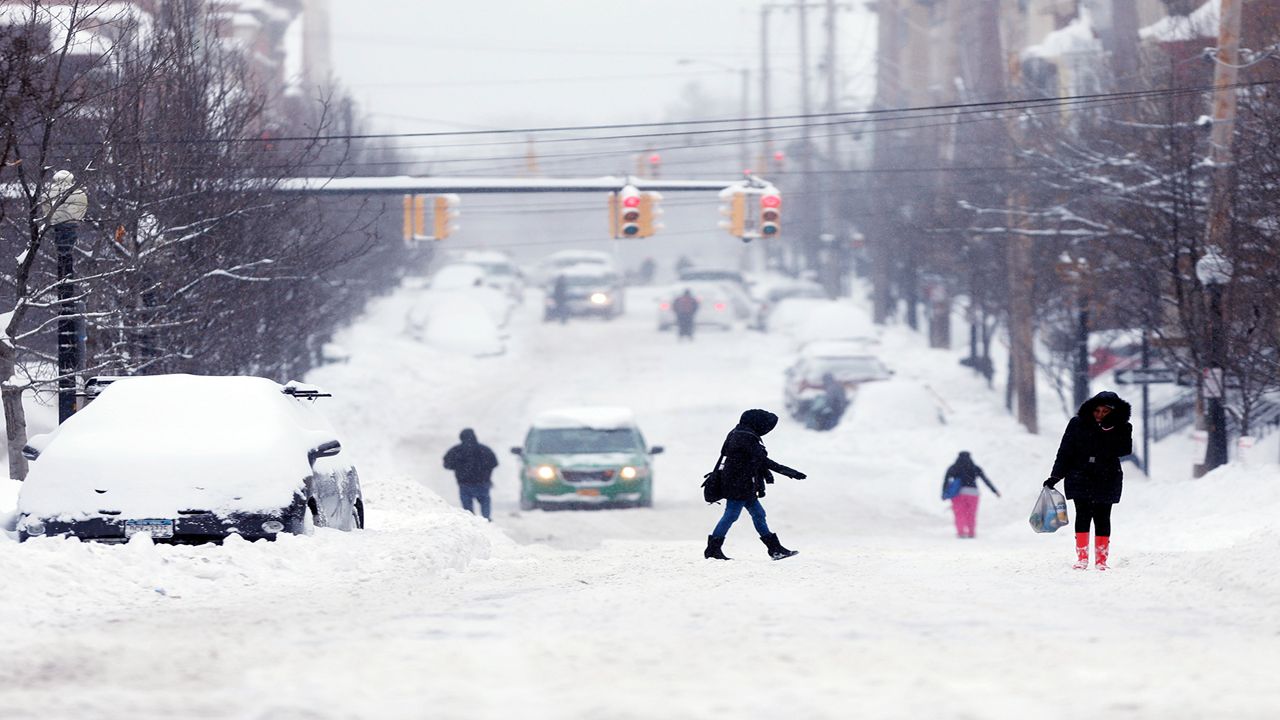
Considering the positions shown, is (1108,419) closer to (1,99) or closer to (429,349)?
(1,99)

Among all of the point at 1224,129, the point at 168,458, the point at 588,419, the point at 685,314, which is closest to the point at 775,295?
the point at 685,314

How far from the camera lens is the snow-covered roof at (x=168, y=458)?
12.8 metres

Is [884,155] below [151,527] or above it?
above

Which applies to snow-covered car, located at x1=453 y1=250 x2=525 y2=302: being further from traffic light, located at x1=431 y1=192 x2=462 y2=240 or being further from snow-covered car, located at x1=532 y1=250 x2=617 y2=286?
traffic light, located at x1=431 y1=192 x2=462 y2=240

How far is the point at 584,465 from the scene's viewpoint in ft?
87.0

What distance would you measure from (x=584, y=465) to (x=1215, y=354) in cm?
878

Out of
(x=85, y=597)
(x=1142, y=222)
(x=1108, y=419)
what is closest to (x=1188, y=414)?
(x=1142, y=222)

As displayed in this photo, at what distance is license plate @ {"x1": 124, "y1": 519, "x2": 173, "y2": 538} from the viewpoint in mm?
12641

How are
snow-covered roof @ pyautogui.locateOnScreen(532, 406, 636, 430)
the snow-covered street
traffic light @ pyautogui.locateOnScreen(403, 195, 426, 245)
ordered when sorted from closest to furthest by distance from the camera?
the snow-covered street
snow-covered roof @ pyautogui.locateOnScreen(532, 406, 636, 430)
traffic light @ pyautogui.locateOnScreen(403, 195, 426, 245)

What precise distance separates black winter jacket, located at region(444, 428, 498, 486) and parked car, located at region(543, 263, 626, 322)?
1602 inches

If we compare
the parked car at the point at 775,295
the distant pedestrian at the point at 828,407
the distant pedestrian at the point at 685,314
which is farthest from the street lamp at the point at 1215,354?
the parked car at the point at 775,295

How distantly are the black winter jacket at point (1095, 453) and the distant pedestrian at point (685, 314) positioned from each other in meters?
44.2

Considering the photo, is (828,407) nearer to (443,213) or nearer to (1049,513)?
(443,213)

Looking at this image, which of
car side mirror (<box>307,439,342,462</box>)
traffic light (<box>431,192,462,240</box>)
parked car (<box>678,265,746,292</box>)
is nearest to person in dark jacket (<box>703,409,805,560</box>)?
car side mirror (<box>307,439,342,462</box>)
